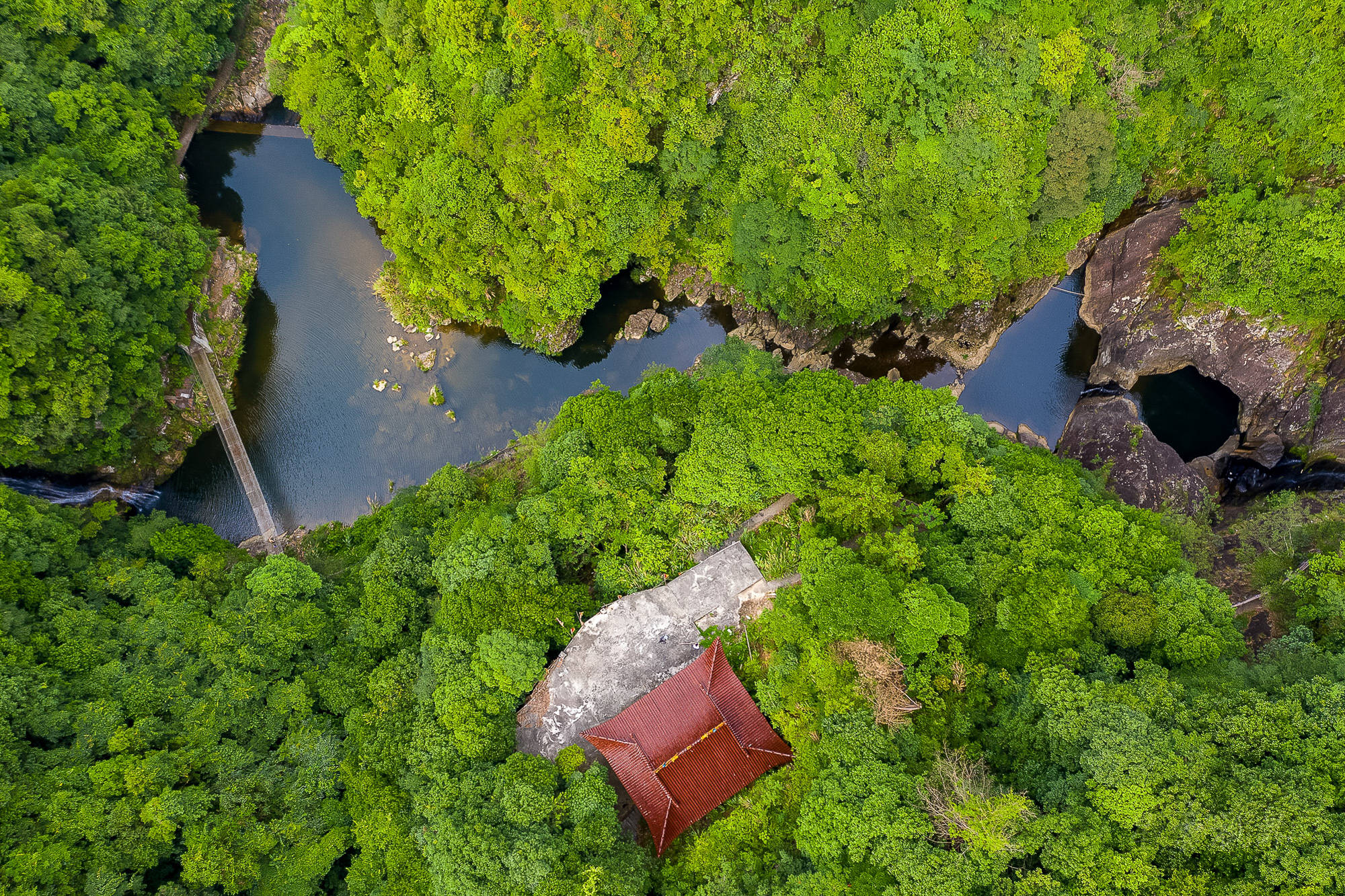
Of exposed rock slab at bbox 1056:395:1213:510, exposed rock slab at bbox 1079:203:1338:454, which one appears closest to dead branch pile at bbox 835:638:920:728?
exposed rock slab at bbox 1056:395:1213:510

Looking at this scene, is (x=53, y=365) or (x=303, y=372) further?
(x=303, y=372)

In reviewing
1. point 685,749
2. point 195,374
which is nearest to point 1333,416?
point 685,749

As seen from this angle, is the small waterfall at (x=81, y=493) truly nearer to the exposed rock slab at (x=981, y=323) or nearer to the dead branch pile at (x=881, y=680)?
the dead branch pile at (x=881, y=680)

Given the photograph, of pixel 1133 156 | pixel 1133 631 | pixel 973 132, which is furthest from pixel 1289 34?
pixel 1133 631

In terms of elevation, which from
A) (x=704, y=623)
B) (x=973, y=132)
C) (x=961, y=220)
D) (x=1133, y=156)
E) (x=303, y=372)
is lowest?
(x=303, y=372)

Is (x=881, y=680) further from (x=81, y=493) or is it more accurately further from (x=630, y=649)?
(x=81, y=493)

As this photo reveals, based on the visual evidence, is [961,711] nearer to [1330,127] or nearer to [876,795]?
[876,795]
